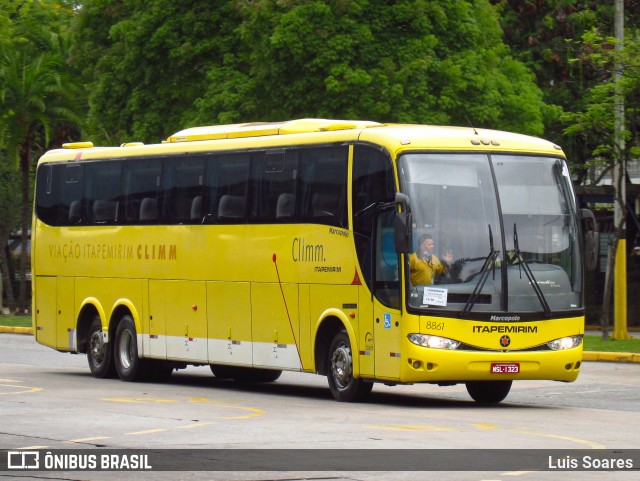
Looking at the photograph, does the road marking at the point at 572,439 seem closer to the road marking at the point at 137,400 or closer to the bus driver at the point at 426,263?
the bus driver at the point at 426,263

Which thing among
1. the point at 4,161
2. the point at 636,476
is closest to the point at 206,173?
the point at 636,476

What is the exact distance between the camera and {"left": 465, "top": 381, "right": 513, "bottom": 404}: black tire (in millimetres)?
19031

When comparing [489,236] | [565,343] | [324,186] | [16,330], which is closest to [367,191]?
[324,186]

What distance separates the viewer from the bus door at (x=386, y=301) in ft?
57.9

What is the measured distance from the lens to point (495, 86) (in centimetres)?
3572

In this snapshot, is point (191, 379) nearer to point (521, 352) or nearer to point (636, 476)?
point (521, 352)

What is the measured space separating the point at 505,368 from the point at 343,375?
7.11ft

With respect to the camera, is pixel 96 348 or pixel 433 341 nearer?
pixel 433 341

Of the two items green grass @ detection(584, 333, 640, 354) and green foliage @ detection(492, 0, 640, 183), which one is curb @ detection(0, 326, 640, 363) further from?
green foliage @ detection(492, 0, 640, 183)

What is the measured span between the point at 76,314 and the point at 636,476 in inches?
585

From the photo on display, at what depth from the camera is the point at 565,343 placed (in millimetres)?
18125

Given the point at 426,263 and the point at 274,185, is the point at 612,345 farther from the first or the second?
the point at 426,263

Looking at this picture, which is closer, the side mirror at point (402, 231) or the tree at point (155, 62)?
the side mirror at point (402, 231)

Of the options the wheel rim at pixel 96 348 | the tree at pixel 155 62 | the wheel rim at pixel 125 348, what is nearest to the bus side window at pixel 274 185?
the wheel rim at pixel 125 348
